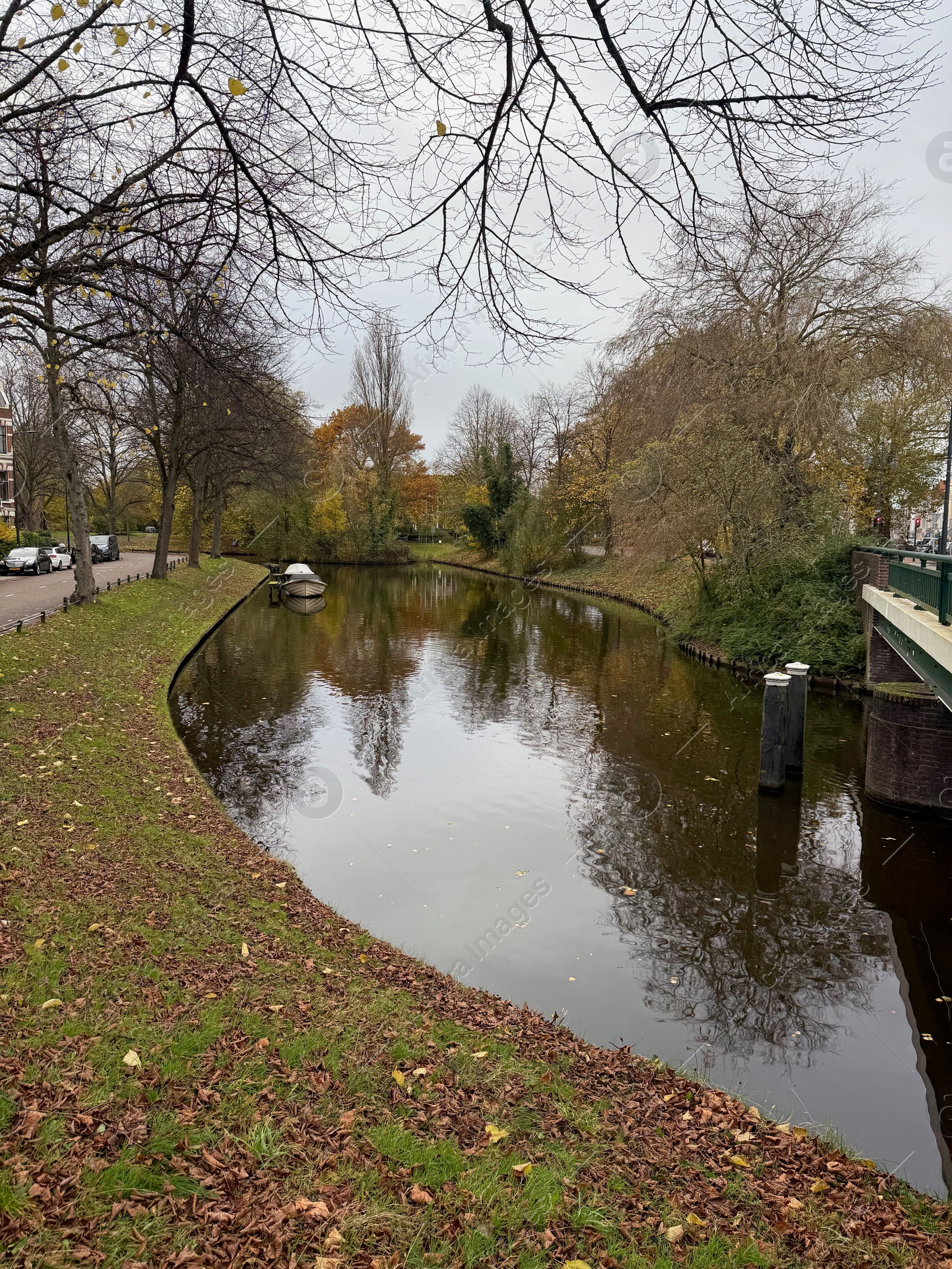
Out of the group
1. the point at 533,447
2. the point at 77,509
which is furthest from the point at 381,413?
the point at 77,509

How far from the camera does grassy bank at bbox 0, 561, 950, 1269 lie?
10.7ft

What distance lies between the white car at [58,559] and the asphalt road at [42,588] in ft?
1.53

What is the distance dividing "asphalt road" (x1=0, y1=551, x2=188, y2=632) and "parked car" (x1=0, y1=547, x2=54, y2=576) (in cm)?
34

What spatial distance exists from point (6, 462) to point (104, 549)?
41.6ft

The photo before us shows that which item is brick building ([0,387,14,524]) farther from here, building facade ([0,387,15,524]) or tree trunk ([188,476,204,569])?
tree trunk ([188,476,204,569])

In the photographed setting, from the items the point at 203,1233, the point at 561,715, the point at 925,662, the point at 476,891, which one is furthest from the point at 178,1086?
the point at 561,715

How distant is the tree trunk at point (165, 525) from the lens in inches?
1158

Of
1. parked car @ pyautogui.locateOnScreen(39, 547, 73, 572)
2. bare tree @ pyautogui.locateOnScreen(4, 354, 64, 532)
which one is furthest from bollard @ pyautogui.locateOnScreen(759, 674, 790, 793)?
bare tree @ pyautogui.locateOnScreen(4, 354, 64, 532)

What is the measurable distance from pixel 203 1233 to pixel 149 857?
4.87 metres

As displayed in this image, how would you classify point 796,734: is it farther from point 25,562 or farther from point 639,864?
point 25,562

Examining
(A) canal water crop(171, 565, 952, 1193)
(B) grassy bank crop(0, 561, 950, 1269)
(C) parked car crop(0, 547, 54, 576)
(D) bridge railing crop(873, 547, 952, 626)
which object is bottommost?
(A) canal water crop(171, 565, 952, 1193)

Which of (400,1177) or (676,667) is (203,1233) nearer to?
(400,1177)

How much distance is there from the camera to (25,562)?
3331 centimetres

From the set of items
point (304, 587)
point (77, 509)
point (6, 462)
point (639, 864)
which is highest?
point (6, 462)
